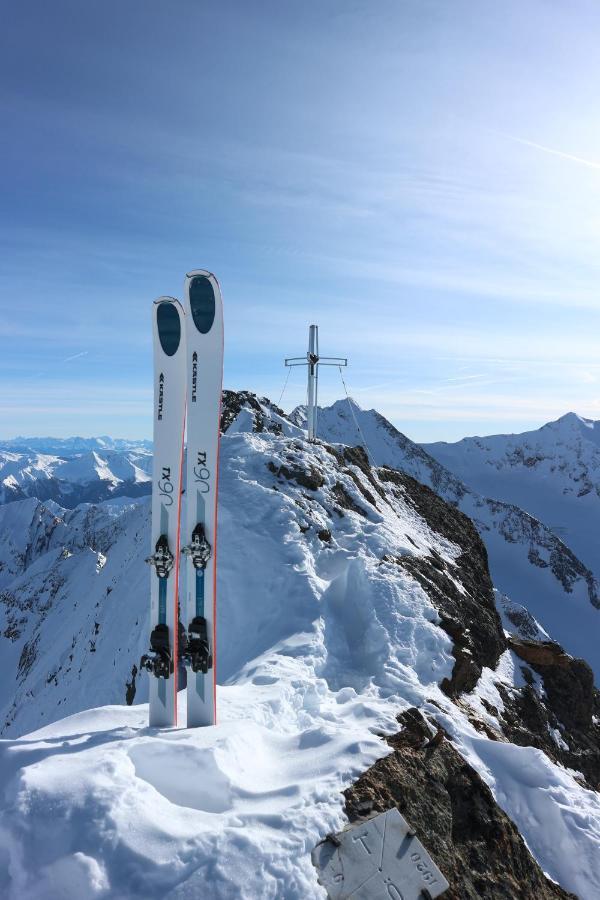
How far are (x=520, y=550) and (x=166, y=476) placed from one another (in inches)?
4899

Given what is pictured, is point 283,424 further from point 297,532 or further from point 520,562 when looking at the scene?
point 520,562

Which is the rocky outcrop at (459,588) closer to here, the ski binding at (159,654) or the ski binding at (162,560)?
the ski binding at (159,654)

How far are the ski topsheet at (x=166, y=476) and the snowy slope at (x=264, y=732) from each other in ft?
4.71

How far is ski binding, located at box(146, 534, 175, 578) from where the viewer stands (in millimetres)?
9102

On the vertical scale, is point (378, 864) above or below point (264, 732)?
below

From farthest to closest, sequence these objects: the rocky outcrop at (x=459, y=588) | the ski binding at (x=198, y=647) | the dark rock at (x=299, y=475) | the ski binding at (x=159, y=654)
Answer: the dark rock at (x=299, y=475) < the rocky outcrop at (x=459, y=588) < the ski binding at (x=198, y=647) < the ski binding at (x=159, y=654)

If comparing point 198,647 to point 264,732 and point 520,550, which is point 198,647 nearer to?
point 264,732

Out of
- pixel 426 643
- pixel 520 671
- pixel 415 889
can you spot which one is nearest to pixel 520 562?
pixel 520 671

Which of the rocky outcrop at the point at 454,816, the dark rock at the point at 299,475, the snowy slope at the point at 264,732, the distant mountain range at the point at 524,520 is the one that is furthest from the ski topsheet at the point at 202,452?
the distant mountain range at the point at 524,520

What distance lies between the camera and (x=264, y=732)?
28.3 feet

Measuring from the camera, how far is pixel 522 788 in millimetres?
9430

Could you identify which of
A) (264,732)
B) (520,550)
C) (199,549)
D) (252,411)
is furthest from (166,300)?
(520,550)

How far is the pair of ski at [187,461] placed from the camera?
9.16 m

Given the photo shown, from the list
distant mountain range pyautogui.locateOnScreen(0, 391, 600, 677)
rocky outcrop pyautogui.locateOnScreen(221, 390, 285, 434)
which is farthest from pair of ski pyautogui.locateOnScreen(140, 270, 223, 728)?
distant mountain range pyautogui.locateOnScreen(0, 391, 600, 677)
